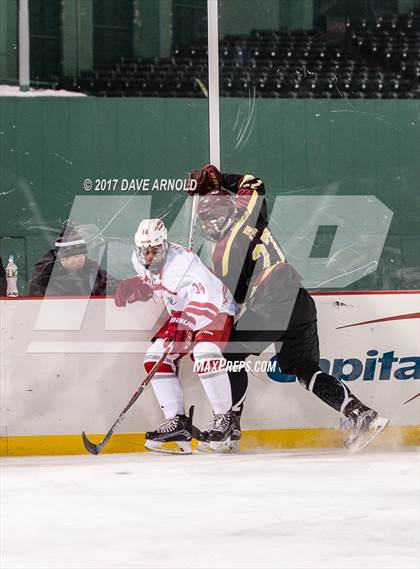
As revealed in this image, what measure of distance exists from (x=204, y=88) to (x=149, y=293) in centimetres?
554

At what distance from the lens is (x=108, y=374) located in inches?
215

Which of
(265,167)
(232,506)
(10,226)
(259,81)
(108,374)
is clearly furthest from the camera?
(259,81)

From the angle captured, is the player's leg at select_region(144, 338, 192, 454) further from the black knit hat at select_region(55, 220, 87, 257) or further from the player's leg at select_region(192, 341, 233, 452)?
the black knit hat at select_region(55, 220, 87, 257)

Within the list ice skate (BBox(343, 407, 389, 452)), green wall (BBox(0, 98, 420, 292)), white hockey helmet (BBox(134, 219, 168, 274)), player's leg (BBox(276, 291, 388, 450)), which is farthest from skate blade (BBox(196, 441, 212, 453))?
green wall (BBox(0, 98, 420, 292))

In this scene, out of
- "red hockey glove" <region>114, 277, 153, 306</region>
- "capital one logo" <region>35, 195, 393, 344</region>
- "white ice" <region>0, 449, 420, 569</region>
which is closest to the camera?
"white ice" <region>0, 449, 420, 569</region>

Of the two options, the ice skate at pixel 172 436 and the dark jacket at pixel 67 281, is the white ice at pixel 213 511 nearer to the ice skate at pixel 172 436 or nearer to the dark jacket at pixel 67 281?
the ice skate at pixel 172 436

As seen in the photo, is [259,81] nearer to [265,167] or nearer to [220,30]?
[220,30]

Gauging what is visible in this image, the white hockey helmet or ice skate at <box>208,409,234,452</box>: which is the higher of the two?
the white hockey helmet

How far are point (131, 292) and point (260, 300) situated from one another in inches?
22.7

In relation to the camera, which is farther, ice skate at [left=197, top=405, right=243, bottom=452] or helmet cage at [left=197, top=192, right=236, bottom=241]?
helmet cage at [left=197, top=192, right=236, bottom=241]

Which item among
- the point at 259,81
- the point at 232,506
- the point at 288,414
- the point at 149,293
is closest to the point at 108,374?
the point at 149,293

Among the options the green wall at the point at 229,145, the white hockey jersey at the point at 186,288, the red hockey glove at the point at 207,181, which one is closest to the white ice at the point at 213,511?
the white hockey jersey at the point at 186,288

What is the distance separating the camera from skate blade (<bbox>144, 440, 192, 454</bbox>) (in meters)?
5.41

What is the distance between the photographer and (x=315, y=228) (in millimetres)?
8148
